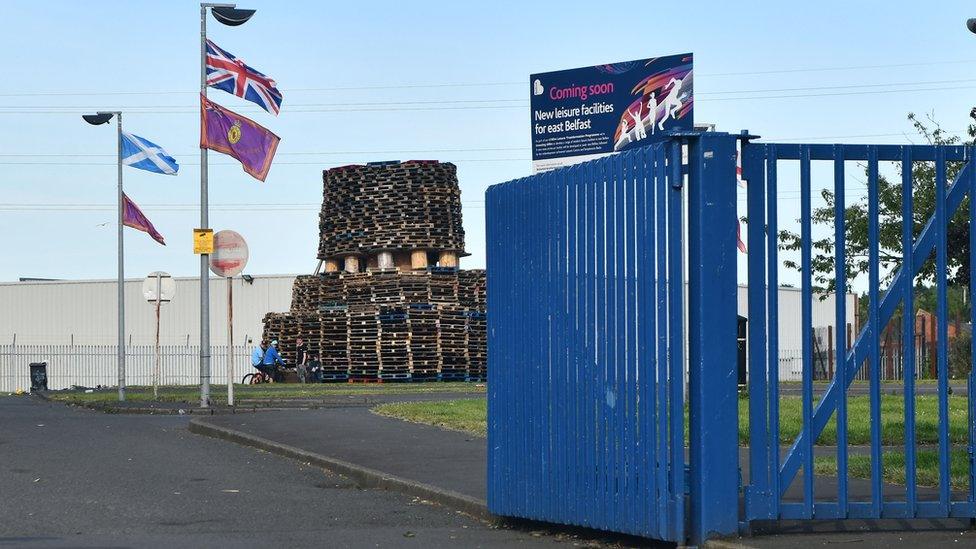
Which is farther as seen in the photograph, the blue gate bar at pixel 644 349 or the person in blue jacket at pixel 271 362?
the person in blue jacket at pixel 271 362

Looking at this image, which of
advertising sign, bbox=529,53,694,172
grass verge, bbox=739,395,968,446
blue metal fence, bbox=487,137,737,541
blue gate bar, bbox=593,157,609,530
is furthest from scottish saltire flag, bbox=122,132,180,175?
blue gate bar, bbox=593,157,609,530

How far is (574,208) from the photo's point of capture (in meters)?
9.18

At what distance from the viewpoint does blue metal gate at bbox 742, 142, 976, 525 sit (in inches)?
326

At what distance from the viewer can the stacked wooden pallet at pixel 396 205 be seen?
42.8m

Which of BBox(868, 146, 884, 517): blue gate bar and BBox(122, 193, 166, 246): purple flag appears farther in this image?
BBox(122, 193, 166, 246): purple flag

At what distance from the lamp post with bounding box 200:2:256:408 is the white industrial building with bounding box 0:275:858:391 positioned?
33842mm

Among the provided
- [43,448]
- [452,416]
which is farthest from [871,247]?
[452,416]

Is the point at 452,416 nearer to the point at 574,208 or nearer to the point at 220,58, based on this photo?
the point at 220,58

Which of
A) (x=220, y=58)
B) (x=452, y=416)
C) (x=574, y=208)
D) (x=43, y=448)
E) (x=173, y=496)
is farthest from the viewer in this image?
(x=220, y=58)

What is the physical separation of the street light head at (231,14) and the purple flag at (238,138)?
1.36m

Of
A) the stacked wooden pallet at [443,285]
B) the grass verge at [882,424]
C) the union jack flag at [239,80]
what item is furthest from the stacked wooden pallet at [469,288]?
the grass verge at [882,424]

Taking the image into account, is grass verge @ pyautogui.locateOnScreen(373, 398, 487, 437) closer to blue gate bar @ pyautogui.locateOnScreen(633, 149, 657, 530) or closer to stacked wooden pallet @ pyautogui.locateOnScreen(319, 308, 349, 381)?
blue gate bar @ pyautogui.locateOnScreen(633, 149, 657, 530)

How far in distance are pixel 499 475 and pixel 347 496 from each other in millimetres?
2540

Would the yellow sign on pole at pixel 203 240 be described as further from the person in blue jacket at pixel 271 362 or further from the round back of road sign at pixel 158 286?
the person in blue jacket at pixel 271 362
